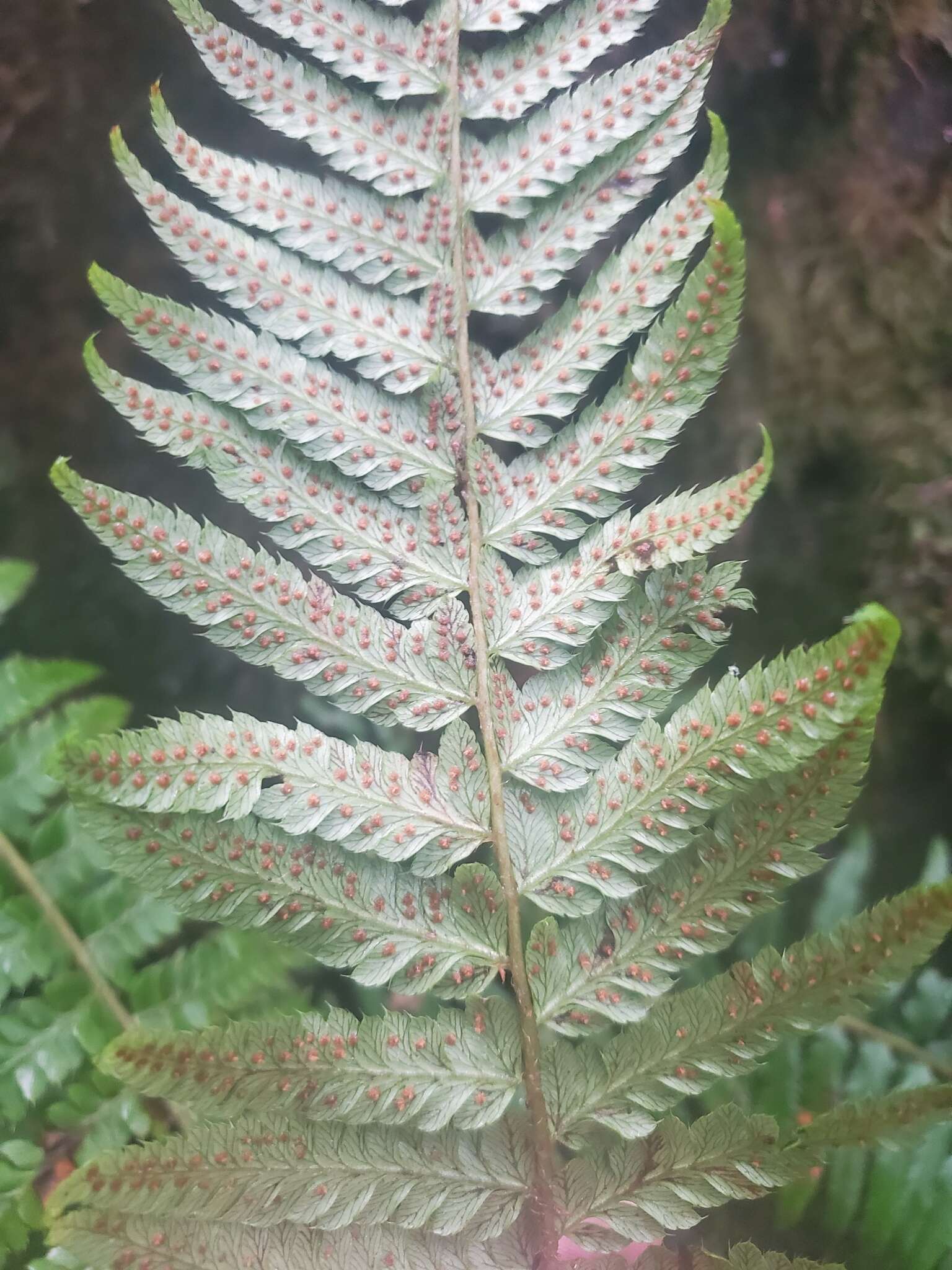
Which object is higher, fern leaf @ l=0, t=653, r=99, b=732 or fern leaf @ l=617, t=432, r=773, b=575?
fern leaf @ l=617, t=432, r=773, b=575

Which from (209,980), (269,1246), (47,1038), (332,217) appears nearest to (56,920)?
(47,1038)

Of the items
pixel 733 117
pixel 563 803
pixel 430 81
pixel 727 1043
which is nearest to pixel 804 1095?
pixel 727 1043

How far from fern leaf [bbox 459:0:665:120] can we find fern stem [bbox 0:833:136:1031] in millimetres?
1631

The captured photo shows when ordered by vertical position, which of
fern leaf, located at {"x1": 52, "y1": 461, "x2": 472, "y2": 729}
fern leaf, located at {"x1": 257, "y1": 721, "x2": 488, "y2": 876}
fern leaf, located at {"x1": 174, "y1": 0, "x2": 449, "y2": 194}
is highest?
fern leaf, located at {"x1": 174, "y1": 0, "x2": 449, "y2": 194}

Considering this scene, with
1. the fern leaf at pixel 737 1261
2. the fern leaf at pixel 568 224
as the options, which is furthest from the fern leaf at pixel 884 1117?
the fern leaf at pixel 568 224

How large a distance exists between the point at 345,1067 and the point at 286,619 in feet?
1.99

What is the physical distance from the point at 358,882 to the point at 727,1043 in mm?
528

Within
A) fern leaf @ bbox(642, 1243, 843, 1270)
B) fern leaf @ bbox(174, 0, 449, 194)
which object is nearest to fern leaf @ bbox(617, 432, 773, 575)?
fern leaf @ bbox(174, 0, 449, 194)

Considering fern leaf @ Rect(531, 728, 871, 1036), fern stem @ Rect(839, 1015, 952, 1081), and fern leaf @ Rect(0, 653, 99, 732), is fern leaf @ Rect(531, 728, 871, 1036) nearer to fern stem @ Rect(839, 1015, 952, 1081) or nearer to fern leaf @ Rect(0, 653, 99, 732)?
fern stem @ Rect(839, 1015, 952, 1081)

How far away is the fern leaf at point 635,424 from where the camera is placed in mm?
1056

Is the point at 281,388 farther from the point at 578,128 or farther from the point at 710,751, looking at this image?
the point at 710,751

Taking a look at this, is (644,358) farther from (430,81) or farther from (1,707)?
(1,707)

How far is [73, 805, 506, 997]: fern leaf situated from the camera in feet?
3.44

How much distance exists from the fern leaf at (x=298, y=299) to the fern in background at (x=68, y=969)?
900 mm
